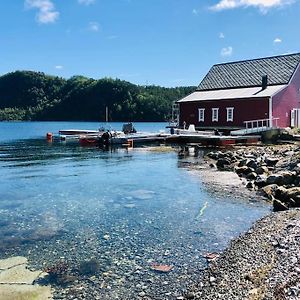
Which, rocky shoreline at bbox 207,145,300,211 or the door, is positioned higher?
the door

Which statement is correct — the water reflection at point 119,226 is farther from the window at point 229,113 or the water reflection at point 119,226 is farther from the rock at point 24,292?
the window at point 229,113

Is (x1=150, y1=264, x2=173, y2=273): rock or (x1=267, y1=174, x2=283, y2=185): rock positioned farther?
(x1=267, y1=174, x2=283, y2=185): rock

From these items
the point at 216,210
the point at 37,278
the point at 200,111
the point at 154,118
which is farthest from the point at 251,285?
the point at 154,118

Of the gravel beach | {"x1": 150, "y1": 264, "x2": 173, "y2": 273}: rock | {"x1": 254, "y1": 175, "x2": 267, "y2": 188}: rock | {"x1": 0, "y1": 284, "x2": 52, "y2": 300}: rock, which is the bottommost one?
{"x1": 0, "y1": 284, "x2": 52, "y2": 300}: rock

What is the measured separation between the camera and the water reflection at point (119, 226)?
7.25 meters

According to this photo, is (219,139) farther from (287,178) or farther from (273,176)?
(287,178)

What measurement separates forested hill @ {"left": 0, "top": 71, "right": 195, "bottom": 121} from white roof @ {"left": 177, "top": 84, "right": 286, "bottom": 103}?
74.9 metres

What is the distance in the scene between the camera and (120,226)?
10414mm

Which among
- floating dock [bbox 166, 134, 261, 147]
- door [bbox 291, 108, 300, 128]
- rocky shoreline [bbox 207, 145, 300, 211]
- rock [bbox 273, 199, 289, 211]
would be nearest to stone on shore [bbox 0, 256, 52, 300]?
rock [bbox 273, 199, 289, 211]

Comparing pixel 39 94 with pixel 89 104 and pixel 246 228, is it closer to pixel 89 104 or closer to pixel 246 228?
pixel 89 104

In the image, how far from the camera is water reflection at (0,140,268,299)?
23.8 ft

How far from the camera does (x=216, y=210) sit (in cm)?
1193

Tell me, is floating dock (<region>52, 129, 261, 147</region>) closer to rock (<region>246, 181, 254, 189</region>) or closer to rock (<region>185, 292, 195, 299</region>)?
rock (<region>246, 181, 254, 189</region>)

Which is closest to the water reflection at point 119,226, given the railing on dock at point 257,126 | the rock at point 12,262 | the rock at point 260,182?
the rock at point 12,262
